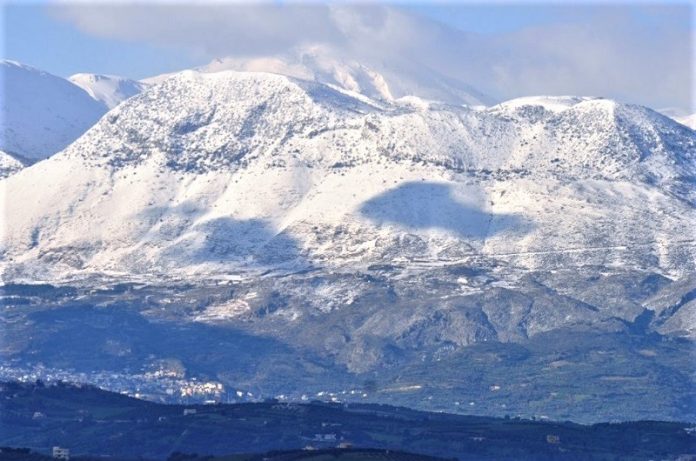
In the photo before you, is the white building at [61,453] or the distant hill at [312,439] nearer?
the white building at [61,453]

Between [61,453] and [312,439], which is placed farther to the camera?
[312,439]

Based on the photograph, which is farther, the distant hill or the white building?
the distant hill

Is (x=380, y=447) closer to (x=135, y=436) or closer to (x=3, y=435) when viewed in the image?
(x=135, y=436)

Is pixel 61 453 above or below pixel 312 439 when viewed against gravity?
below

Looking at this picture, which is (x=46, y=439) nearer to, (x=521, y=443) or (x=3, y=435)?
(x=3, y=435)

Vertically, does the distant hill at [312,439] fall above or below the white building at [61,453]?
above

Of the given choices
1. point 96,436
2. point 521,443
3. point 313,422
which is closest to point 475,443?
point 521,443

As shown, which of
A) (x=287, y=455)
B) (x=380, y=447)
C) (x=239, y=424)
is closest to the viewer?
(x=287, y=455)

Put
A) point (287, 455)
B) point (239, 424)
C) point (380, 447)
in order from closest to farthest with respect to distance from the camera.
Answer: point (287, 455), point (380, 447), point (239, 424)

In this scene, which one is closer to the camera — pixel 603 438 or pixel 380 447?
pixel 380 447

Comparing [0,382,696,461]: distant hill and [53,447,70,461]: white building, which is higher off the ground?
[0,382,696,461]: distant hill
